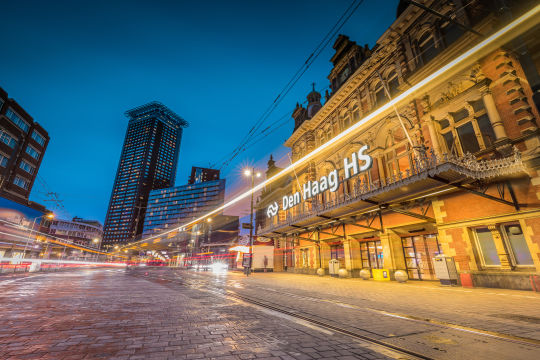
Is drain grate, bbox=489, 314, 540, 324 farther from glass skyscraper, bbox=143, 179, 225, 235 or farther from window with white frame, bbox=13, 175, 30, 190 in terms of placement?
glass skyscraper, bbox=143, 179, 225, 235

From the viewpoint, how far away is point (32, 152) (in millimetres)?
49094

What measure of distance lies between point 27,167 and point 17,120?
9495 millimetres

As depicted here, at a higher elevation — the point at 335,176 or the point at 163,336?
the point at 335,176

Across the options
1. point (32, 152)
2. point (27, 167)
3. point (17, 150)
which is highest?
point (32, 152)

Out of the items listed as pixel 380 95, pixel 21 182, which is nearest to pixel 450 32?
pixel 380 95

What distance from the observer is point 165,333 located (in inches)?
164

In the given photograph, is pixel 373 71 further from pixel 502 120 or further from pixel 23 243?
pixel 23 243

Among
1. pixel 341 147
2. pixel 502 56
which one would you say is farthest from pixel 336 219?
pixel 502 56

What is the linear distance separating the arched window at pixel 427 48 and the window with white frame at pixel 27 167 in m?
65.3

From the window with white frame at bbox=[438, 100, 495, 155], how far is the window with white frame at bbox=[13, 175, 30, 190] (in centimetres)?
6527

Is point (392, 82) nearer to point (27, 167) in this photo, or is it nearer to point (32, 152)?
point (27, 167)

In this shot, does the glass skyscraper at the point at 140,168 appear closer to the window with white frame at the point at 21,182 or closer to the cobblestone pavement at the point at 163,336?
the window with white frame at the point at 21,182

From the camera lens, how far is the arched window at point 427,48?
17158mm

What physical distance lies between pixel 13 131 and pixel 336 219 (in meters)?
57.6
